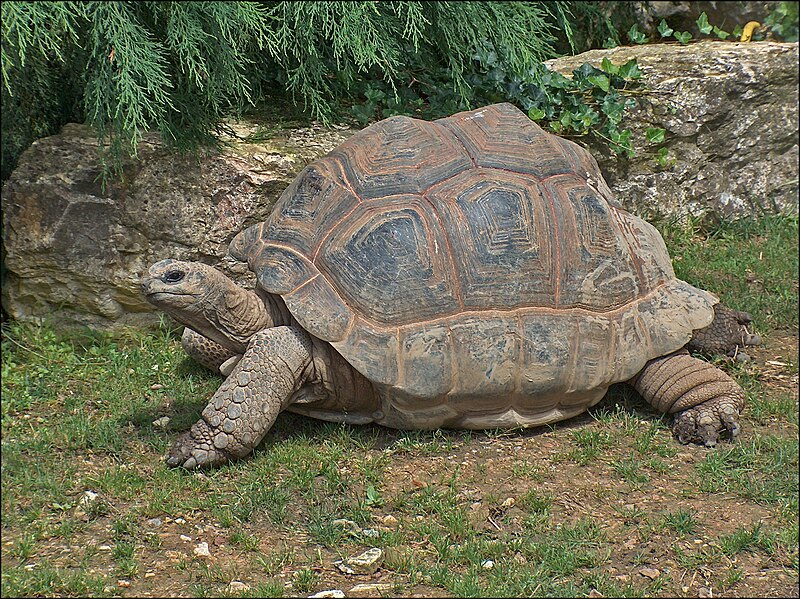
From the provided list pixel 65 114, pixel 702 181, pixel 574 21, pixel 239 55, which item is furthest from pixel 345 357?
pixel 574 21

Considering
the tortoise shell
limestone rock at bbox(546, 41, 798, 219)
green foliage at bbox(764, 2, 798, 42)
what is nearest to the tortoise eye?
the tortoise shell

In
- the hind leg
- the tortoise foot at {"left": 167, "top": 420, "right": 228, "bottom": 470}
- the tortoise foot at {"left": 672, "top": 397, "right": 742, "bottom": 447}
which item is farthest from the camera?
the hind leg

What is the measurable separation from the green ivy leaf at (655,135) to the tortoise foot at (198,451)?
3.52 m

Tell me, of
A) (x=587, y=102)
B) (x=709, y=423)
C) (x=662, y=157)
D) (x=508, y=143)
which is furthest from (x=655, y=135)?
(x=709, y=423)

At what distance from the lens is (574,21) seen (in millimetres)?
7109

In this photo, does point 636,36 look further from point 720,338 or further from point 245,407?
point 245,407

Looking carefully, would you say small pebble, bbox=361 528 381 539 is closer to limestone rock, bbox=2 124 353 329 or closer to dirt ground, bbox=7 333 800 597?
dirt ground, bbox=7 333 800 597

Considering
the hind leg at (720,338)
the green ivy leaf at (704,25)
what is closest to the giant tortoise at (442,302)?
the hind leg at (720,338)

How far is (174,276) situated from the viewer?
4.25 m

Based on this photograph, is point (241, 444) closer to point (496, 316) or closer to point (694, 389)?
point (496, 316)

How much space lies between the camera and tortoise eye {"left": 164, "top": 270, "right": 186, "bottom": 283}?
4.25 metres

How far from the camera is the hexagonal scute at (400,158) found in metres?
4.41

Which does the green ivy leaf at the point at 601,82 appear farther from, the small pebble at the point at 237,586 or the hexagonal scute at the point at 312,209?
the small pebble at the point at 237,586

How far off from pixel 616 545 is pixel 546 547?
0.91 feet
